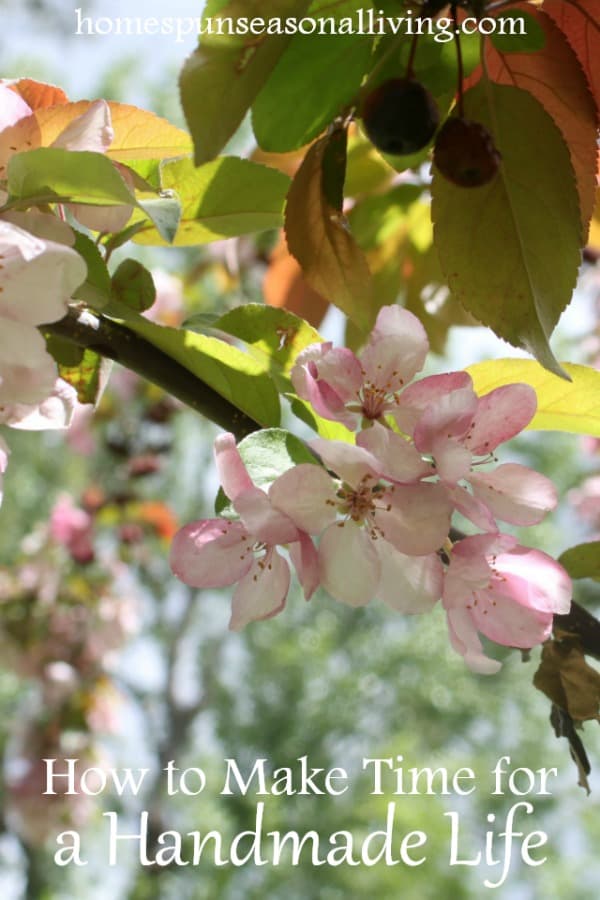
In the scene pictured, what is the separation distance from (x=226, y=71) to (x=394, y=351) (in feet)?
0.40

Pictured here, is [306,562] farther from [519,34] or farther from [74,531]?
[74,531]

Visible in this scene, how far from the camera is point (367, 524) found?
0.34m

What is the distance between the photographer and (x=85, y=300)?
0.34 meters

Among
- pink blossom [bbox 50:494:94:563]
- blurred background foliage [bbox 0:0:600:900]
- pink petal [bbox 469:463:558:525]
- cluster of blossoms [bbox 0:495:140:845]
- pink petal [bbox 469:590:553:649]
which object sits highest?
pink petal [bbox 469:463:558:525]

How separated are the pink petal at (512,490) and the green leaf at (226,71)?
0.15m

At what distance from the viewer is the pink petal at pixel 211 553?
36 cm

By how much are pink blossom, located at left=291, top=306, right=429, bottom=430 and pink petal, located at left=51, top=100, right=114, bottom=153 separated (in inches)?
3.9

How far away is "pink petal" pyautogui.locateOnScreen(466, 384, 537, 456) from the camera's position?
1.14 feet

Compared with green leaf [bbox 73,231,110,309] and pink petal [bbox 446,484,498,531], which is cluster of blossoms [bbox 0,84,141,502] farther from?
pink petal [bbox 446,484,498,531]

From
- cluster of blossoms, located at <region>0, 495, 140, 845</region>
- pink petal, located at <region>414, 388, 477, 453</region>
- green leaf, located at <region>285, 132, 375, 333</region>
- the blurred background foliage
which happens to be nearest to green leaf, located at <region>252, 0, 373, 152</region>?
green leaf, located at <region>285, 132, 375, 333</region>

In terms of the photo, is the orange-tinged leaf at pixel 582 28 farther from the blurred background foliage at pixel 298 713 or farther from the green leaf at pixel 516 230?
the blurred background foliage at pixel 298 713

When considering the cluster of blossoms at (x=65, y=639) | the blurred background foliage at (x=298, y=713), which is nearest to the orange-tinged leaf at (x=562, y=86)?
the cluster of blossoms at (x=65, y=639)

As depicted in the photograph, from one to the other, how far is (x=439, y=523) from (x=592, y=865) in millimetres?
8487

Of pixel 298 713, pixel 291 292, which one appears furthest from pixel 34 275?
pixel 298 713
